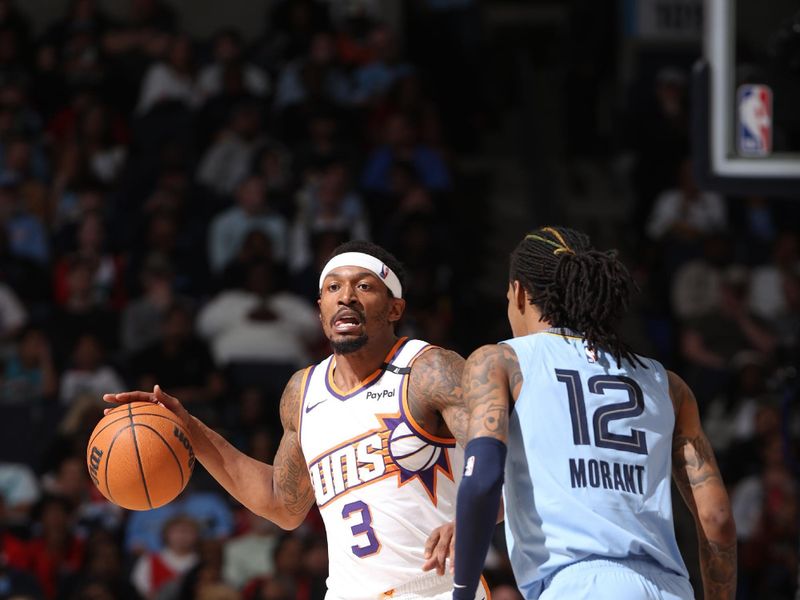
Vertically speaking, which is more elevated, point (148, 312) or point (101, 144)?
point (101, 144)

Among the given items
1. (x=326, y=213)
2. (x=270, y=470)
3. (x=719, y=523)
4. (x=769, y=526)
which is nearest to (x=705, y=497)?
(x=719, y=523)

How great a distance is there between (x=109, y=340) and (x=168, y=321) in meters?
0.61

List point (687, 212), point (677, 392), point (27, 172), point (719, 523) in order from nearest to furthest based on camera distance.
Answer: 1. point (719, 523)
2. point (677, 392)
3. point (27, 172)
4. point (687, 212)

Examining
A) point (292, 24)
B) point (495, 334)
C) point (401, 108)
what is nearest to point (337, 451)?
point (495, 334)

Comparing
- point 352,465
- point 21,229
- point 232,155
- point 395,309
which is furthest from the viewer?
point 232,155

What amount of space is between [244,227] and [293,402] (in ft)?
21.1

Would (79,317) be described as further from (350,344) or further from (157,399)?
(350,344)

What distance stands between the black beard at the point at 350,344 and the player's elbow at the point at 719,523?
4.65 ft

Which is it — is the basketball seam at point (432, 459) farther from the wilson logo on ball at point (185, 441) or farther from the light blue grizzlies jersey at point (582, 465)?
the wilson logo on ball at point (185, 441)

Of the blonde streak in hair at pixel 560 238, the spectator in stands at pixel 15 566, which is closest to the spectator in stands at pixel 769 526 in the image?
the spectator in stands at pixel 15 566

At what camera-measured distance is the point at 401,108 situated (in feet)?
42.6

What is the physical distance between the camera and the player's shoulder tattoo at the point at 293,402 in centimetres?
530

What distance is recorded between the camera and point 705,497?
430 centimetres

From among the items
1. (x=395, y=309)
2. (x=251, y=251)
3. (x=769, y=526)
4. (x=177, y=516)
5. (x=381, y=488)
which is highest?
(x=395, y=309)
